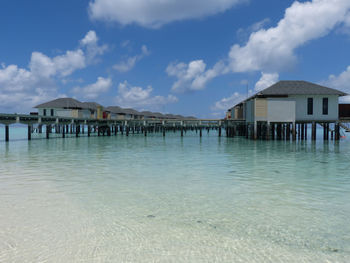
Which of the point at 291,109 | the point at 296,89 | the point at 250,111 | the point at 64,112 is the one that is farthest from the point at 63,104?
the point at 296,89

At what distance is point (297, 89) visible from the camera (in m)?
33.2

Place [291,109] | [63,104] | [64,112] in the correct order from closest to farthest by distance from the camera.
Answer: [291,109]
[64,112]
[63,104]

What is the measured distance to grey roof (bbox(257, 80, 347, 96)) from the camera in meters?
32.4

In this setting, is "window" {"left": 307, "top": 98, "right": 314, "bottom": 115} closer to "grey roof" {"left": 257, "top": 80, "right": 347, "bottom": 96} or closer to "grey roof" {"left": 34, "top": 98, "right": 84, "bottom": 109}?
"grey roof" {"left": 257, "top": 80, "right": 347, "bottom": 96}

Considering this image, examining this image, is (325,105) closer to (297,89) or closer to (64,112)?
(297,89)

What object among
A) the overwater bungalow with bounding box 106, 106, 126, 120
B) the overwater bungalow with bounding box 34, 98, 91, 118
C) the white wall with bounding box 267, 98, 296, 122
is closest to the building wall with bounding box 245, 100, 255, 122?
the white wall with bounding box 267, 98, 296, 122

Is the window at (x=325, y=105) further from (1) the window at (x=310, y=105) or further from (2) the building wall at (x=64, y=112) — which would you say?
(2) the building wall at (x=64, y=112)

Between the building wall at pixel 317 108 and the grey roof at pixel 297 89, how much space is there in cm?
72

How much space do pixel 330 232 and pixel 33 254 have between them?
5596mm

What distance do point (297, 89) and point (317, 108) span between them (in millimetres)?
3353

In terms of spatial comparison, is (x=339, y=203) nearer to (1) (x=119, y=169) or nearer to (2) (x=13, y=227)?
(2) (x=13, y=227)

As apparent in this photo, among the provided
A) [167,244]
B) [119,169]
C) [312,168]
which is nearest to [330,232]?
[167,244]

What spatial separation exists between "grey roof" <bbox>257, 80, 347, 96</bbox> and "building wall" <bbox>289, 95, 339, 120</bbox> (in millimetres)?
717

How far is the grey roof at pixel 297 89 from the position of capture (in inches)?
1277
